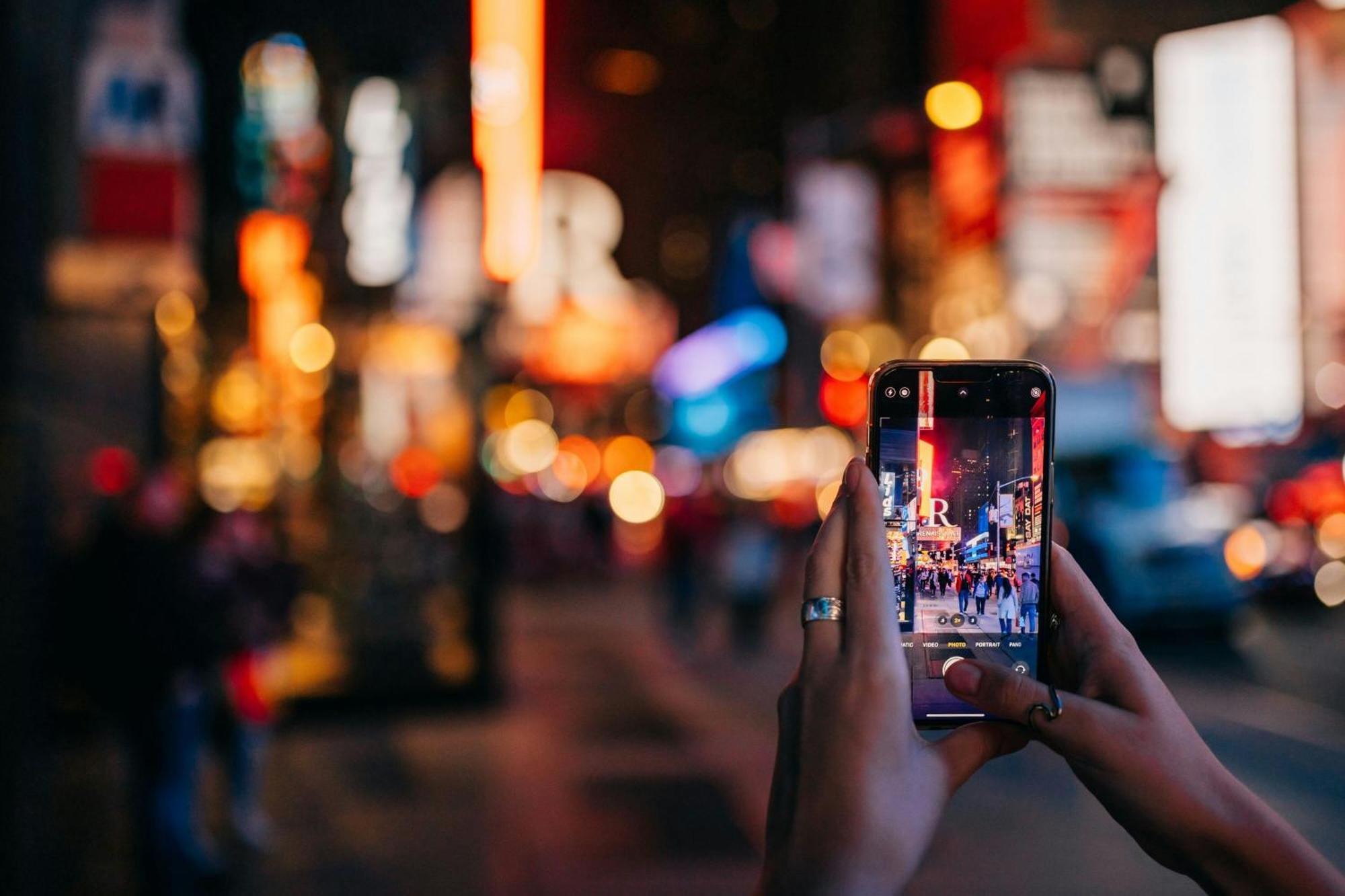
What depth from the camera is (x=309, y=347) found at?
14.6 meters

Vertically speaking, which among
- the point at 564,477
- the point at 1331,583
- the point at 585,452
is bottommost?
the point at 1331,583

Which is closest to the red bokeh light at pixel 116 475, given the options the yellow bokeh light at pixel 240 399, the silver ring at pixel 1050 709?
the silver ring at pixel 1050 709

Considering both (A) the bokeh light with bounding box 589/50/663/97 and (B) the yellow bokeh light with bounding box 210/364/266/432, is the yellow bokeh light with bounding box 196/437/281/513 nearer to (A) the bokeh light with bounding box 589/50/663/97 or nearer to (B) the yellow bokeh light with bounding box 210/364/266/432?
(B) the yellow bokeh light with bounding box 210/364/266/432

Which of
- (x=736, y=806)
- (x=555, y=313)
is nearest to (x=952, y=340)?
(x=736, y=806)

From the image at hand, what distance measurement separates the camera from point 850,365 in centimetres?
2684

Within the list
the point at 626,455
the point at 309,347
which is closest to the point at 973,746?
the point at 309,347

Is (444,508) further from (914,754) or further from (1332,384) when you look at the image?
(1332,384)

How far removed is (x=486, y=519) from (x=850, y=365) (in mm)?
16982

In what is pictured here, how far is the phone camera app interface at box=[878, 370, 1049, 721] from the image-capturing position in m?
1.53

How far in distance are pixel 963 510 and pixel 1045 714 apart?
32 cm

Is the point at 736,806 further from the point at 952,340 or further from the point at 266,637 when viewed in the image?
the point at 952,340

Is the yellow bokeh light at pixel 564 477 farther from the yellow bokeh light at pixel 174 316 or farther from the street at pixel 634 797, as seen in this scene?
the street at pixel 634 797

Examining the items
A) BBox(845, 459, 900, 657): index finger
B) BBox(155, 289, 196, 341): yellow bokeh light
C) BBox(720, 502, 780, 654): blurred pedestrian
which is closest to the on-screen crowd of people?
BBox(845, 459, 900, 657): index finger

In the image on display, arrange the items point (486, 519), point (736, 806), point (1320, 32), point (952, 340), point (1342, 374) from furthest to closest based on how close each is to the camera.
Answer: point (1342, 374) < point (952, 340) < point (486, 519) < point (736, 806) < point (1320, 32)
